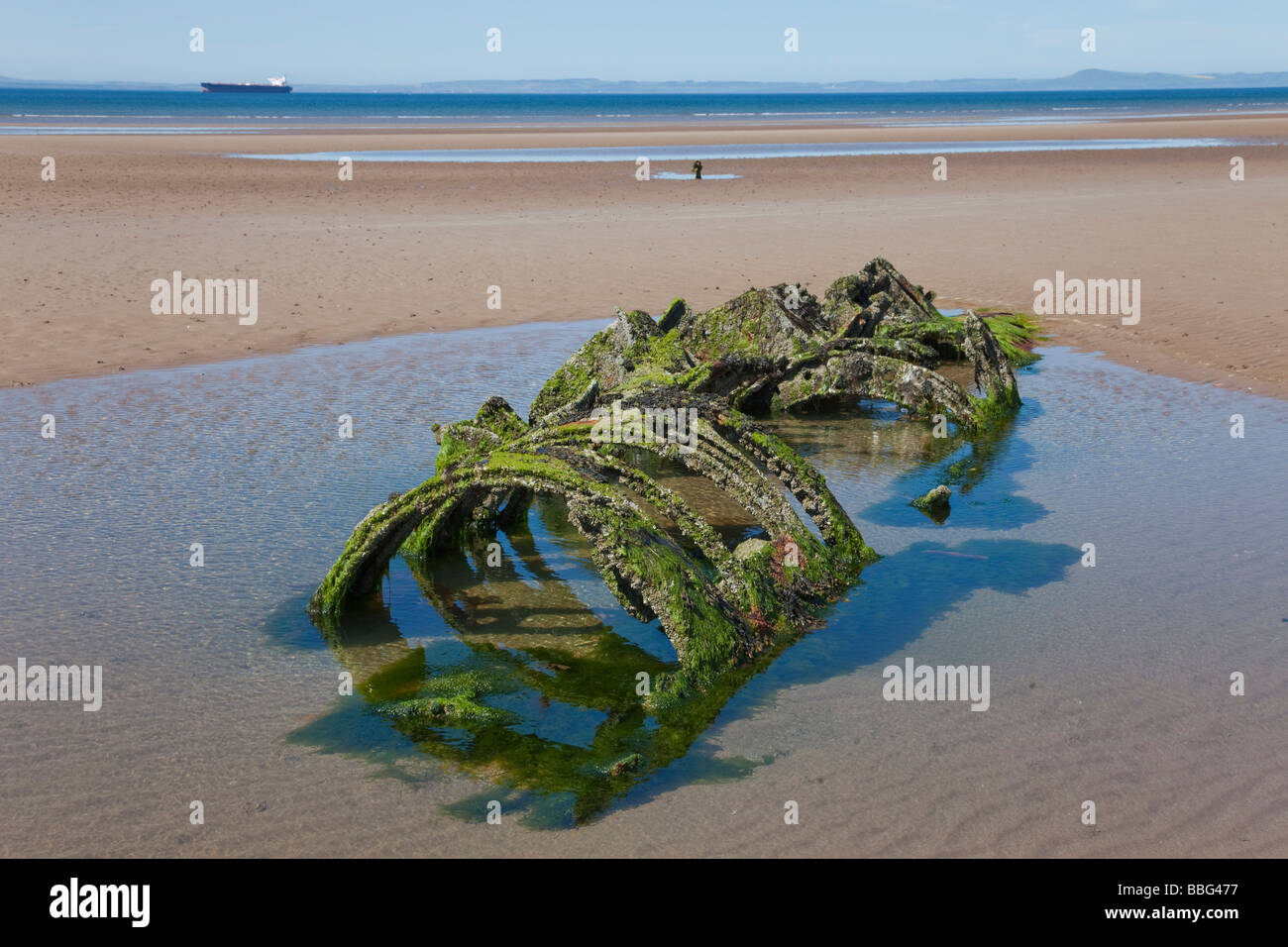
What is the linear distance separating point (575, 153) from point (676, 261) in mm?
32651

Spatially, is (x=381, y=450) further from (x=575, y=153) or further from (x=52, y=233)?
(x=575, y=153)

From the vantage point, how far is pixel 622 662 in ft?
18.9

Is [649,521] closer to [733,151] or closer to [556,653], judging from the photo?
[556,653]

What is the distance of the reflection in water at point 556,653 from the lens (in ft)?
15.6

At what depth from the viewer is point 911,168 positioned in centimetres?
4147

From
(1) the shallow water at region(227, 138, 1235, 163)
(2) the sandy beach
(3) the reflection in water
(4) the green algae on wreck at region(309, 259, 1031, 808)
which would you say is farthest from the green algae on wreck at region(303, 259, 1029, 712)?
(1) the shallow water at region(227, 138, 1235, 163)

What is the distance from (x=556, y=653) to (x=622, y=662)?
37 centimetres

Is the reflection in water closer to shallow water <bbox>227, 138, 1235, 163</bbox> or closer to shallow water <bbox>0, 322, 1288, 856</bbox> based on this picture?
shallow water <bbox>0, 322, 1288, 856</bbox>

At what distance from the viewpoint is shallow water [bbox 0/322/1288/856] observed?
4367 mm

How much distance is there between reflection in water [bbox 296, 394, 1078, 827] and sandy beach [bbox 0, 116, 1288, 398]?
662 cm

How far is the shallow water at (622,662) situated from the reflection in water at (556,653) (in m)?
0.02

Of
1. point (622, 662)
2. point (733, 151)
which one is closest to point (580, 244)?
point (622, 662)

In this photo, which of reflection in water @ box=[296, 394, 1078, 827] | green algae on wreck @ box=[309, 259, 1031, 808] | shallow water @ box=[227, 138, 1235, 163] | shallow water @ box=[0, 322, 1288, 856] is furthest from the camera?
shallow water @ box=[227, 138, 1235, 163]
